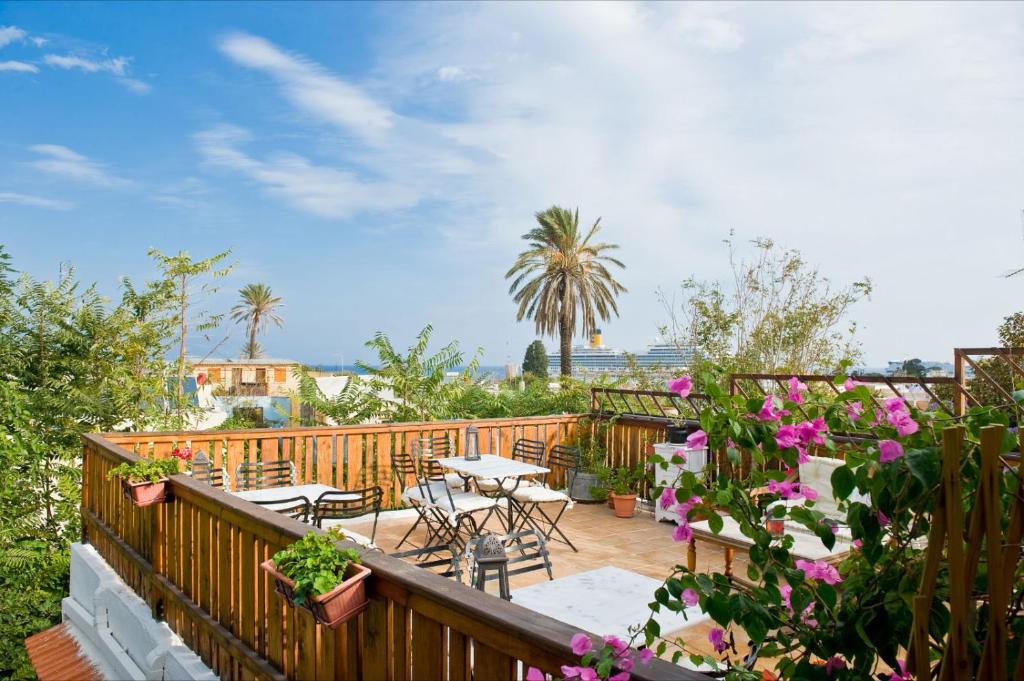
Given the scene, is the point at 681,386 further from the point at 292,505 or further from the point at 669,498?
the point at 292,505

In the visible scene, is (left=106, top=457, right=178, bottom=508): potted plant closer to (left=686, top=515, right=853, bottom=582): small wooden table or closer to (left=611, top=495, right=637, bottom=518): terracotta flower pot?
(left=686, top=515, right=853, bottom=582): small wooden table

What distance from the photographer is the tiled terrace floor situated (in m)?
5.86

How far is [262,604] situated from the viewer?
3.46 meters

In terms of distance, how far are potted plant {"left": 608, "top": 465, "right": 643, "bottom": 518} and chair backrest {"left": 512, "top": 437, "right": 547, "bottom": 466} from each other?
0.90m

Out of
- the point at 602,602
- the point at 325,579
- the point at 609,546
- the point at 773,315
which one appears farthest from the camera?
the point at 773,315

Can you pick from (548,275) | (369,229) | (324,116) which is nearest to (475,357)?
(548,275)

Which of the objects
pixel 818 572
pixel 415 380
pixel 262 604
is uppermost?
pixel 415 380

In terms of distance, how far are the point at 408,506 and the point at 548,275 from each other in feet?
52.8

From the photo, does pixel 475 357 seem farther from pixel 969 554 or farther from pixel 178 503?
pixel 969 554

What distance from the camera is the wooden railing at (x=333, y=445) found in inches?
265

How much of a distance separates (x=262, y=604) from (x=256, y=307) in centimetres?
4077

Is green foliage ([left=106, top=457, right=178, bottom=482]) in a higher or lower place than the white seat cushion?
higher

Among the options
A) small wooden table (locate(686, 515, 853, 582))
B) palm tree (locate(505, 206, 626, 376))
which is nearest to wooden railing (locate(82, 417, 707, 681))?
small wooden table (locate(686, 515, 853, 582))

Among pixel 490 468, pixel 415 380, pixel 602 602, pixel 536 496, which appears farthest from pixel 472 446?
pixel 415 380
